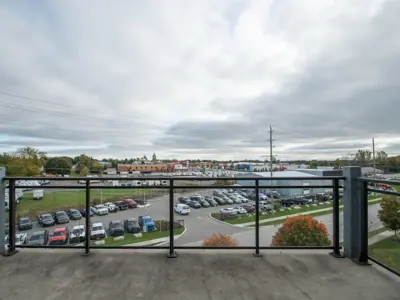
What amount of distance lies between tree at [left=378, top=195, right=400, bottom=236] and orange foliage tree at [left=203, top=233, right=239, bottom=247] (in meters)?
1.78

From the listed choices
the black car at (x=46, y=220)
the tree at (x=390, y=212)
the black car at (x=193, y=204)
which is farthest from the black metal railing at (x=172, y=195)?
the tree at (x=390, y=212)

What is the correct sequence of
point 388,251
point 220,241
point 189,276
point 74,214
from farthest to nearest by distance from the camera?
point 220,241 < point 74,214 < point 388,251 < point 189,276

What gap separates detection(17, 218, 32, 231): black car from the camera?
3033 millimetres

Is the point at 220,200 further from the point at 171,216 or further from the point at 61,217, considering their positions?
the point at 61,217

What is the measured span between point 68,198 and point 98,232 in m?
0.62

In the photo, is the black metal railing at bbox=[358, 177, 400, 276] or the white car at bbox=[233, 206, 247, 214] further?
the white car at bbox=[233, 206, 247, 214]

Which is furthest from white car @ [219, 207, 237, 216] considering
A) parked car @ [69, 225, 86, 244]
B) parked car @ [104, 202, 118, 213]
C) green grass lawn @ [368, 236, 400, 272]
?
parked car @ [69, 225, 86, 244]

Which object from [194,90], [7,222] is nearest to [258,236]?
[7,222]

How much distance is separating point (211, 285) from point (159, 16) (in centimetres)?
731

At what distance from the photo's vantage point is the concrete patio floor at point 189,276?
204cm

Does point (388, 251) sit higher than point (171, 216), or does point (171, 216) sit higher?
point (171, 216)

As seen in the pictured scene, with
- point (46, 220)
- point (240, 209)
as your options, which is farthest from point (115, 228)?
point (240, 209)

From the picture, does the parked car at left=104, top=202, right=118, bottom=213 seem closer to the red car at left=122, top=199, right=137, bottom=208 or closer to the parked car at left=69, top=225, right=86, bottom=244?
the red car at left=122, top=199, right=137, bottom=208

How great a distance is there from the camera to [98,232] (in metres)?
3.05
